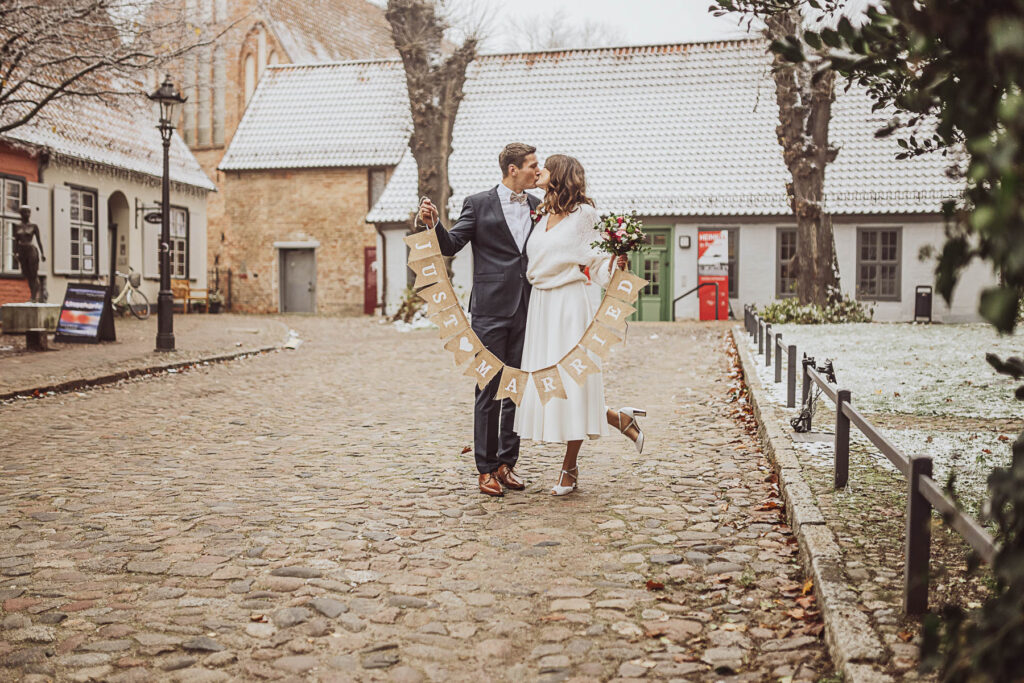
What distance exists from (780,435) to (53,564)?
4890 mm

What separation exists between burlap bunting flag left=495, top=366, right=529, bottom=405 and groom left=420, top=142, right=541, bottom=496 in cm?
12

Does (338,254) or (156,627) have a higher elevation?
(338,254)

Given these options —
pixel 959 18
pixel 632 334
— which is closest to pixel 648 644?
pixel 959 18

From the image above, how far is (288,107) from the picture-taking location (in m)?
36.3

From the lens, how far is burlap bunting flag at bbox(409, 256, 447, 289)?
20.7 ft

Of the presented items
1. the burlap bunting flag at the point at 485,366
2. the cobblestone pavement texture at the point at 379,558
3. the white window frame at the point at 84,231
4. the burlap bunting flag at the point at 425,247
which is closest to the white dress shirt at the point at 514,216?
the burlap bunting flag at the point at 425,247

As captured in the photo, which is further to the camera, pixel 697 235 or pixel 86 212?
pixel 697 235

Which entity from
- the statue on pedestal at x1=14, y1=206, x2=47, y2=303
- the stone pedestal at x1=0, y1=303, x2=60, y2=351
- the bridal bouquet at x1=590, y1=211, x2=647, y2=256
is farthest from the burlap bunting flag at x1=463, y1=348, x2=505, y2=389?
the statue on pedestal at x1=14, y1=206, x2=47, y2=303

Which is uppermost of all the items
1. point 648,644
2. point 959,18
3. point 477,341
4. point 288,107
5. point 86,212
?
point 288,107

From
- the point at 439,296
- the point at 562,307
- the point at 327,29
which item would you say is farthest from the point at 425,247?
the point at 327,29

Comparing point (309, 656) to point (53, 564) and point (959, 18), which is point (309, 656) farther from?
point (959, 18)

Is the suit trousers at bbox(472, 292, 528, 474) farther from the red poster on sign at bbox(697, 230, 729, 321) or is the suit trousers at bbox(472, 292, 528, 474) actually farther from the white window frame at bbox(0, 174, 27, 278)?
the red poster on sign at bbox(697, 230, 729, 321)

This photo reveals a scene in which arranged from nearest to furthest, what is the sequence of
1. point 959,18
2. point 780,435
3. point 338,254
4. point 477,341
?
point 959,18 → point 477,341 → point 780,435 → point 338,254

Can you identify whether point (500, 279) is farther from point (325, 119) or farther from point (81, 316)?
point (325, 119)
